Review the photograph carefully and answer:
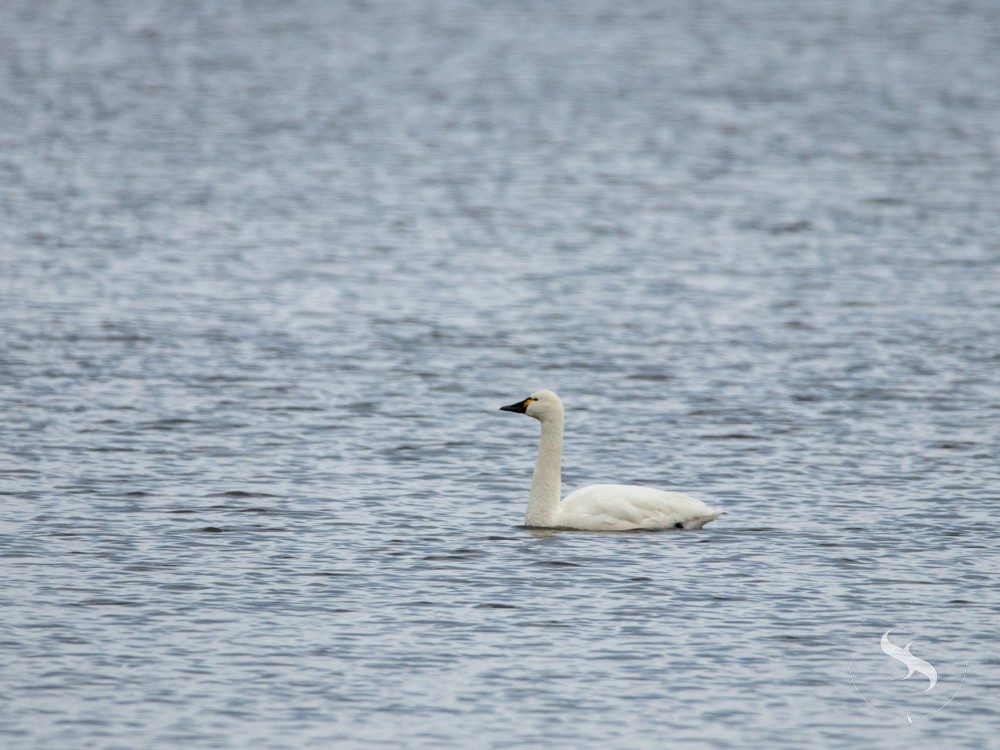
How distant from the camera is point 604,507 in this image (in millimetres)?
14797

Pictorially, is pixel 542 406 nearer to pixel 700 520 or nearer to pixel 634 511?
pixel 634 511

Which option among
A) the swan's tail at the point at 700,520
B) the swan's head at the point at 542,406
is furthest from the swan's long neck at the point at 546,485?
the swan's tail at the point at 700,520

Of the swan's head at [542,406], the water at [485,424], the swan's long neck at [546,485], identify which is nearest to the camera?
the water at [485,424]

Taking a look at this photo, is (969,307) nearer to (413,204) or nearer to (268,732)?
(413,204)

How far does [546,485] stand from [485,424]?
4170mm

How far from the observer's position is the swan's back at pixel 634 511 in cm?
1473

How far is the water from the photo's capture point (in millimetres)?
11406

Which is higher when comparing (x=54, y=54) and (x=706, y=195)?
(x=54, y=54)

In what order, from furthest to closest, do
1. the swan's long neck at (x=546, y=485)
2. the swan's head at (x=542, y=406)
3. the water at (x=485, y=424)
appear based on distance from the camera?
the swan's head at (x=542, y=406) → the swan's long neck at (x=546, y=485) → the water at (x=485, y=424)

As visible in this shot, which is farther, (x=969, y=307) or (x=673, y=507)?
(x=969, y=307)

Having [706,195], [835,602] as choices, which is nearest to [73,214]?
[706,195]

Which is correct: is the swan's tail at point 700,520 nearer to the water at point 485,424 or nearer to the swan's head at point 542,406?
the water at point 485,424

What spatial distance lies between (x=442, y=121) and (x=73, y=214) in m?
17.9

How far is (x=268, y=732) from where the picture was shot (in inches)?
417
